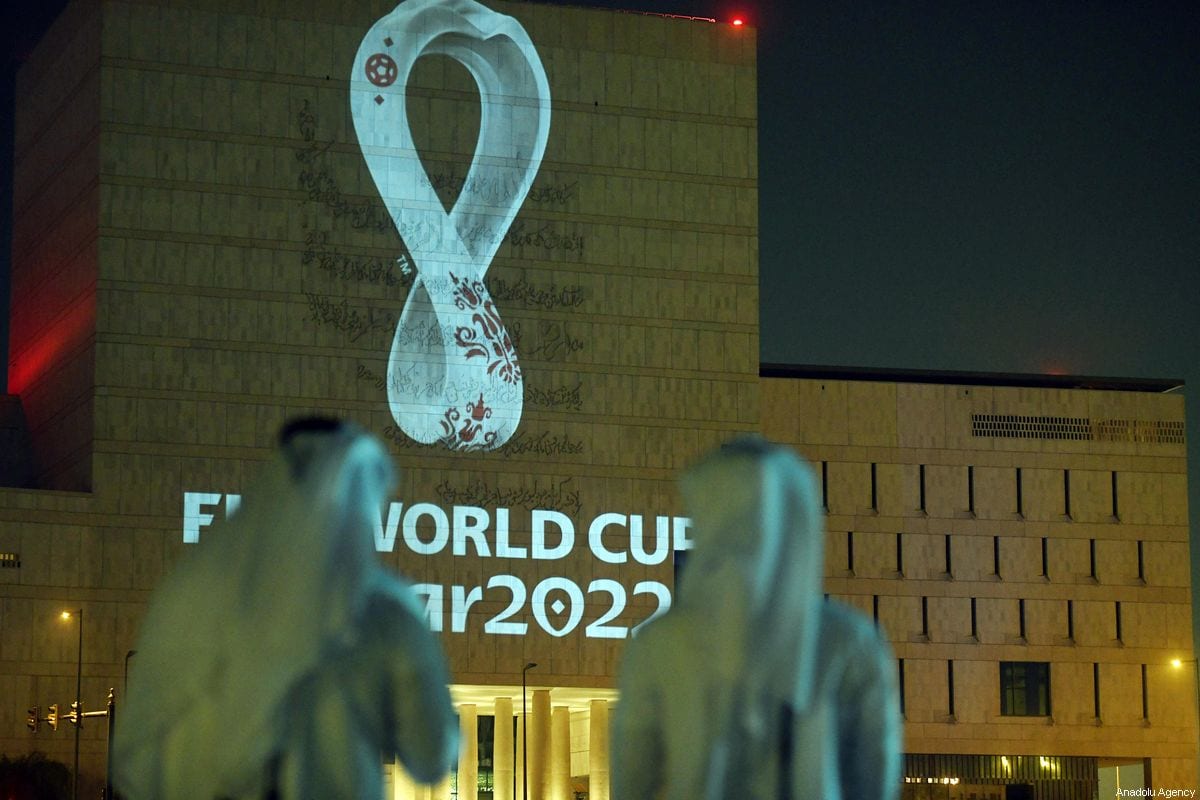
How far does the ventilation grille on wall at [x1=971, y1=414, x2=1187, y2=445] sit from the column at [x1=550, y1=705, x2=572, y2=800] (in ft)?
59.8

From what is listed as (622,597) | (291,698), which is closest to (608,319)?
(622,597)

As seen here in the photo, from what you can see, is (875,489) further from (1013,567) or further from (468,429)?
(468,429)

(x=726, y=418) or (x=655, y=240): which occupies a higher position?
(x=655, y=240)

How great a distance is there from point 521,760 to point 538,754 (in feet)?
25.8

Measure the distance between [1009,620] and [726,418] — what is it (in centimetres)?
1361

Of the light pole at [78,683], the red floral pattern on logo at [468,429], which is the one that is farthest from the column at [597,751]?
the light pole at [78,683]

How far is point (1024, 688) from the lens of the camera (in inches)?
3046

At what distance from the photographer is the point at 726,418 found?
71.7 m

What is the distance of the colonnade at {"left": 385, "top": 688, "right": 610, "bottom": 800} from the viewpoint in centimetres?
6856

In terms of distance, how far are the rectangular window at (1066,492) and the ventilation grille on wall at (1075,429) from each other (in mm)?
1337

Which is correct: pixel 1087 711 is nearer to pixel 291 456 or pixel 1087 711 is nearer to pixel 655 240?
pixel 655 240

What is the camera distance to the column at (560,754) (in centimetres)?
6856

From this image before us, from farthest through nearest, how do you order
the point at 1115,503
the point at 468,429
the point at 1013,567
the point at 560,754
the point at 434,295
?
the point at 1115,503 → the point at 1013,567 → the point at 434,295 → the point at 560,754 → the point at 468,429

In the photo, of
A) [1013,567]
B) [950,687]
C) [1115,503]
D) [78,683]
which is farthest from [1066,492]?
[78,683]
